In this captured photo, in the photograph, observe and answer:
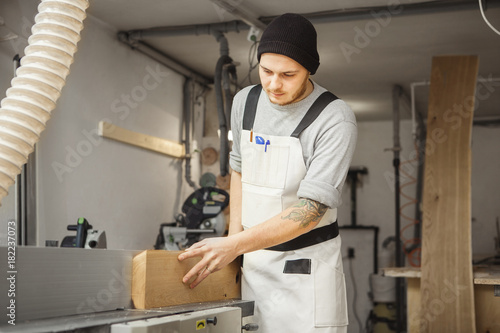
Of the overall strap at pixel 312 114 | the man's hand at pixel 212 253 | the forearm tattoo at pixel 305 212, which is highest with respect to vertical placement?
the overall strap at pixel 312 114

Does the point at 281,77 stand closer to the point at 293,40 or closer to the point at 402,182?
the point at 293,40

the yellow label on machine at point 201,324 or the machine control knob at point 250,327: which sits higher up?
the yellow label on machine at point 201,324

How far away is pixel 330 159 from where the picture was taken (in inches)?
62.8

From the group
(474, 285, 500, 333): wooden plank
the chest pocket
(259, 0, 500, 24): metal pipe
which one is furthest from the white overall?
(259, 0, 500, 24): metal pipe

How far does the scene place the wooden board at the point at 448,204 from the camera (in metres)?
3.10

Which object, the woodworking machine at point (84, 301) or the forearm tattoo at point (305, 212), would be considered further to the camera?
the forearm tattoo at point (305, 212)

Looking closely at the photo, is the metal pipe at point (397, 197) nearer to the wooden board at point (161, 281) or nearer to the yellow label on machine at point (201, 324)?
the wooden board at point (161, 281)

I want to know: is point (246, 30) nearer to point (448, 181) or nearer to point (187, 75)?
point (187, 75)

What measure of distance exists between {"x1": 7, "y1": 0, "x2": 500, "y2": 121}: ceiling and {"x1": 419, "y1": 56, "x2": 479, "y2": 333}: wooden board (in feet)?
2.39

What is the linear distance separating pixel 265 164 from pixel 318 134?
0.19 meters

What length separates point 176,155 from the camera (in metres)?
5.64

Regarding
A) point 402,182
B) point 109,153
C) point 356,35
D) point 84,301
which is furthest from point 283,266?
point 402,182

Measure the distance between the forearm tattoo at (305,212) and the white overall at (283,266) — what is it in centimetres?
15

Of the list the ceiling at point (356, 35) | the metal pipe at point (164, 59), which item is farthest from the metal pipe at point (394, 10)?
the metal pipe at point (164, 59)
